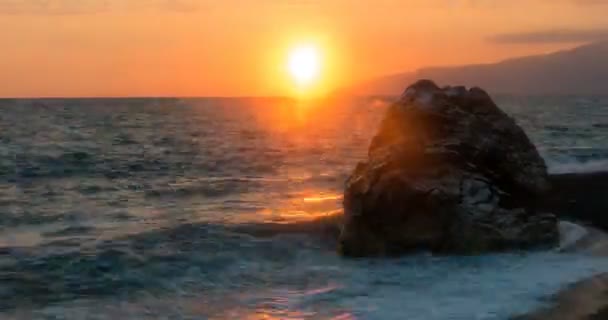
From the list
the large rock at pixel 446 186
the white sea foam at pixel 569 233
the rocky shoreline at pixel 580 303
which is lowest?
the rocky shoreline at pixel 580 303

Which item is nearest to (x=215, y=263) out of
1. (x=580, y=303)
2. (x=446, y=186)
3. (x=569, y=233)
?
(x=446, y=186)

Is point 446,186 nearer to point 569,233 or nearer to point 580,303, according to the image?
point 569,233

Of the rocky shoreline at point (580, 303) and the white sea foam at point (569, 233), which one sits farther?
the white sea foam at point (569, 233)

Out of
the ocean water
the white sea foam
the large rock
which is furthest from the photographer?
the white sea foam

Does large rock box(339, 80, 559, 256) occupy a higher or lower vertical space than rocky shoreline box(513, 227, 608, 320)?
higher

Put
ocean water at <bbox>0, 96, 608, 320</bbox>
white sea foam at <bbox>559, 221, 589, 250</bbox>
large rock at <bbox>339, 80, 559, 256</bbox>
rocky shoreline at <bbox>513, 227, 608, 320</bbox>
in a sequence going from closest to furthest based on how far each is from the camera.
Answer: rocky shoreline at <bbox>513, 227, 608, 320</bbox>
ocean water at <bbox>0, 96, 608, 320</bbox>
large rock at <bbox>339, 80, 559, 256</bbox>
white sea foam at <bbox>559, 221, 589, 250</bbox>

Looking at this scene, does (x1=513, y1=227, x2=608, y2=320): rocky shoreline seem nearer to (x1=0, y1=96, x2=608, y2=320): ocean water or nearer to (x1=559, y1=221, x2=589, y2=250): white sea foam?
(x1=0, y1=96, x2=608, y2=320): ocean water

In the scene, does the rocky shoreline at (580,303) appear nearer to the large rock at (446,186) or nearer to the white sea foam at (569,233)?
the white sea foam at (569,233)

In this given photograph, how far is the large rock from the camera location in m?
12.4

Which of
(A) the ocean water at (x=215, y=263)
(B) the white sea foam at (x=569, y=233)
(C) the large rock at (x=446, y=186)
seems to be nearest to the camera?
(A) the ocean water at (x=215, y=263)

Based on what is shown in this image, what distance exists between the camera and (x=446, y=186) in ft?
41.2

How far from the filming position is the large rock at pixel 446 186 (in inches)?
488

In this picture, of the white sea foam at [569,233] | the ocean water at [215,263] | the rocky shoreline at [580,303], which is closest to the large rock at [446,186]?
the white sea foam at [569,233]

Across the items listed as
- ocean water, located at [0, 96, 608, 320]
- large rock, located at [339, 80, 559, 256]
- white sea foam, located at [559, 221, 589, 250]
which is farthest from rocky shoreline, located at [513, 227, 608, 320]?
large rock, located at [339, 80, 559, 256]
